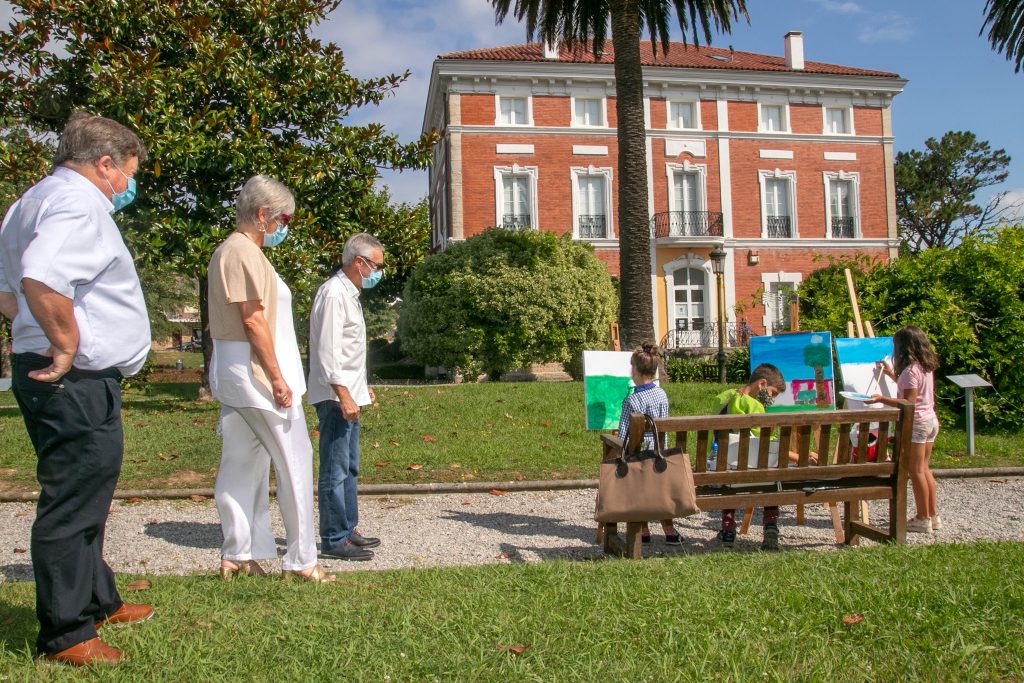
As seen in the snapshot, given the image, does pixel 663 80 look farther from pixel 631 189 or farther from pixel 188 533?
pixel 188 533

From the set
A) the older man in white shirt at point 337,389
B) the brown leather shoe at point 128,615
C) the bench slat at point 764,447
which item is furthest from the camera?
the bench slat at point 764,447

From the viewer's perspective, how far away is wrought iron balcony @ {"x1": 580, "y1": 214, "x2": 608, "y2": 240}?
110ft

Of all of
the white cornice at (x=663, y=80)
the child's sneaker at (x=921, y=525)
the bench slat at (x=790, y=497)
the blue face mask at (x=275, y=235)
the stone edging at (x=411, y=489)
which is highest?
the white cornice at (x=663, y=80)

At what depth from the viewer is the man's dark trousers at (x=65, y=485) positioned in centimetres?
303

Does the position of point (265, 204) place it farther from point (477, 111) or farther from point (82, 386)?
point (477, 111)

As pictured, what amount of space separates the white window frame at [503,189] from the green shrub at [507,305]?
10666 millimetres

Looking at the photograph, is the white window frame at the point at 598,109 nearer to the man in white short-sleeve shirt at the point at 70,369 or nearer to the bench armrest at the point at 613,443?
the bench armrest at the point at 613,443

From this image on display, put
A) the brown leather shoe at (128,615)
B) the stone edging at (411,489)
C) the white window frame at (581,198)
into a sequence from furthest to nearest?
the white window frame at (581,198), the stone edging at (411,489), the brown leather shoe at (128,615)

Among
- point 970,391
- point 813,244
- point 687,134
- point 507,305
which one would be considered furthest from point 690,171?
point 970,391

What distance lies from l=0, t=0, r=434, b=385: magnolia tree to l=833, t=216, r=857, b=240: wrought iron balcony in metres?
25.5

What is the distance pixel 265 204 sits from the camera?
176 inches

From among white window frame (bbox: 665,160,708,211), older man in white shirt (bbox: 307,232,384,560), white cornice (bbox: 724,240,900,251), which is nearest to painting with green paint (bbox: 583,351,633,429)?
older man in white shirt (bbox: 307,232,384,560)

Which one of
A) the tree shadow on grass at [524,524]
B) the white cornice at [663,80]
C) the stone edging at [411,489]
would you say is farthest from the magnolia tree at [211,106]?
the white cornice at [663,80]

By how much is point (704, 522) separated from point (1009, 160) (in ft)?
199
